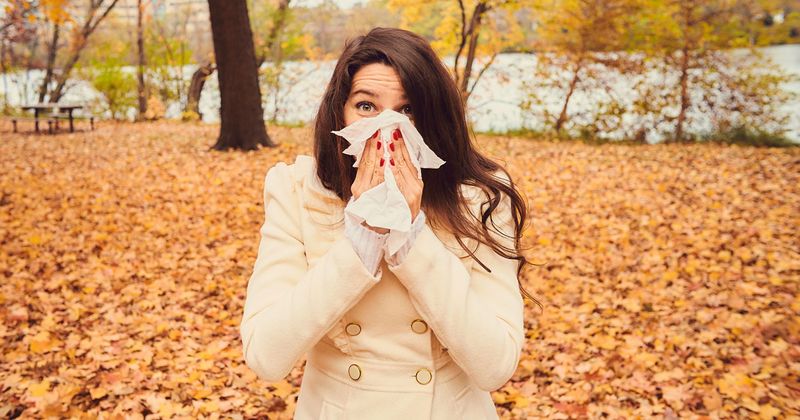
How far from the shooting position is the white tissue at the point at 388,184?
1.18 meters

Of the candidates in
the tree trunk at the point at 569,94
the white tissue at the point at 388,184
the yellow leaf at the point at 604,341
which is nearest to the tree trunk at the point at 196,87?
the tree trunk at the point at 569,94

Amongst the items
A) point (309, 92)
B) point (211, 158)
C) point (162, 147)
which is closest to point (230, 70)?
point (211, 158)

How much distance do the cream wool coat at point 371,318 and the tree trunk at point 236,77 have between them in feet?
27.0

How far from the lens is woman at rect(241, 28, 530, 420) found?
1257mm

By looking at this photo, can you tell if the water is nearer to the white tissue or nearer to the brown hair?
the brown hair

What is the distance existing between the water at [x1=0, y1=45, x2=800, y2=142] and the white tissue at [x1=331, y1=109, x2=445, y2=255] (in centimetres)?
891

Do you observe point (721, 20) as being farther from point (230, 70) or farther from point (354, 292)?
point (354, 292)

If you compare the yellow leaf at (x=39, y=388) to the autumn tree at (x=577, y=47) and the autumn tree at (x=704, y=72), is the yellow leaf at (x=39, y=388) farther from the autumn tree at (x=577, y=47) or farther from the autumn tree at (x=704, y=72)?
the autumn tree at (x=704, y=72)

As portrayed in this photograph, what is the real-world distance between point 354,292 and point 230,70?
8.70 metres

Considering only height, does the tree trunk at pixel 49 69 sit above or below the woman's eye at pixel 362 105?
above

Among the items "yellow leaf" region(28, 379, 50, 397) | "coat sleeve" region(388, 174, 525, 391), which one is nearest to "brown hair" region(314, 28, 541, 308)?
"coat sleeve" region(388, 174, 525, 391)

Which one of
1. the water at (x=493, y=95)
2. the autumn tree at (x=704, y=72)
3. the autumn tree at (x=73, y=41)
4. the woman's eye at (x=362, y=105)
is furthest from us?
the autumn tree at (x=73, y=41)

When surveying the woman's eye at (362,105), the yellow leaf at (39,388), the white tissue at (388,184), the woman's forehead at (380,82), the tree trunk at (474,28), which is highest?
the tree trunk at (474,28)

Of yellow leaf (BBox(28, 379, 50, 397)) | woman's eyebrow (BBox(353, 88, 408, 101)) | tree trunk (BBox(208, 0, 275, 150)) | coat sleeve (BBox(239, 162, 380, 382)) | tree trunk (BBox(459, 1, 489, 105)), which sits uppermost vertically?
tree trunk (BBox(459, 1, 489, 105))
